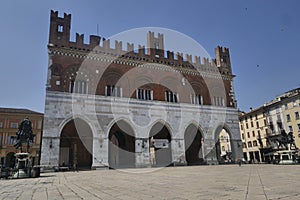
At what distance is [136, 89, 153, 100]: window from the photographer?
826 inches

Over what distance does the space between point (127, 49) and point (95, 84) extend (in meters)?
4.69

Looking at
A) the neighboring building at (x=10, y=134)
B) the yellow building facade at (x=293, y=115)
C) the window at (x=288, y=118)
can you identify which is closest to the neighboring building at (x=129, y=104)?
the yellow building facade at (x=293, y=115)

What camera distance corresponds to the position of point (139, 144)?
19516 mm

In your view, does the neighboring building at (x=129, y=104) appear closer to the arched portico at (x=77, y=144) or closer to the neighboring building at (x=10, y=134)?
the arched portico at (x=77, y=144)

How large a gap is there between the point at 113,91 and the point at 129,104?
1.80m

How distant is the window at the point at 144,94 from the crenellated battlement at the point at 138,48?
310 centimetres

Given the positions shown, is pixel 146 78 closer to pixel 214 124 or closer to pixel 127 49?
pixel 127 49

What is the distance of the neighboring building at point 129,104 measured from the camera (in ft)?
58.7

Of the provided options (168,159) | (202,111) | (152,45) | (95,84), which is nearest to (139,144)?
(168,159)

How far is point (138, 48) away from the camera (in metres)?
21.9

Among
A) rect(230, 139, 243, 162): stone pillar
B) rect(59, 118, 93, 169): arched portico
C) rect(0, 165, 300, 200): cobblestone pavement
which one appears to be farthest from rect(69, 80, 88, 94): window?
rect(230, 139, 243, 162): stone pillar

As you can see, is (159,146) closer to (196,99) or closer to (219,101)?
(196,99)

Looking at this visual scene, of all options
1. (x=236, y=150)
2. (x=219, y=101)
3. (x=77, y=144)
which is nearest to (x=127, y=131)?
(x=77, y=144)

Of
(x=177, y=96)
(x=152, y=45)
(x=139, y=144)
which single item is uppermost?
(x=152, y=45)
